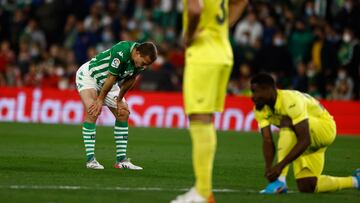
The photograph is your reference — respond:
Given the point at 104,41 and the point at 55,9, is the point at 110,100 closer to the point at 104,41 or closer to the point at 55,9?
the point at 104,41

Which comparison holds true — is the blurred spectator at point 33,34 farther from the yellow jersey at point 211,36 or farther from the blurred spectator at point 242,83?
the yellow jersey at point 211,36

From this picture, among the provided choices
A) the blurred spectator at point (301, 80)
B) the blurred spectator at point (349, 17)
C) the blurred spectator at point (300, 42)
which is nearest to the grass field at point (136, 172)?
the blurred spectator at point (301, 80)

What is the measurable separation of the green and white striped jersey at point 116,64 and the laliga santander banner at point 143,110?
1137 centimetres

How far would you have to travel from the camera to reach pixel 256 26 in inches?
1053

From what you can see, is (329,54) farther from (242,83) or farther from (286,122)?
(286,122)

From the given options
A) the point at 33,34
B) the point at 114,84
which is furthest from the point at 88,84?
the point at 33,34

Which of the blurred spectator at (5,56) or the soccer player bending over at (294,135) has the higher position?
the blurred spectator at (5,56)

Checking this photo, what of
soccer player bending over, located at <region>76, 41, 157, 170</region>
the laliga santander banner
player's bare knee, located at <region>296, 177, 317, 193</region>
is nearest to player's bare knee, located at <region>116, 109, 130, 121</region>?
soccer player bending over, located at <region>76, 41, 157, 170</region>

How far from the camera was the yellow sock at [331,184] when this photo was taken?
1084 cm

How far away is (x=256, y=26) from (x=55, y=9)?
278 inches

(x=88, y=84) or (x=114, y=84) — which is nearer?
(x=114, y=84)

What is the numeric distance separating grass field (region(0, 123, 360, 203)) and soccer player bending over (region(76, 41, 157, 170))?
373 mm

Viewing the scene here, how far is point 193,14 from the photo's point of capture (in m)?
8.79

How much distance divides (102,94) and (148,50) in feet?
3.12
